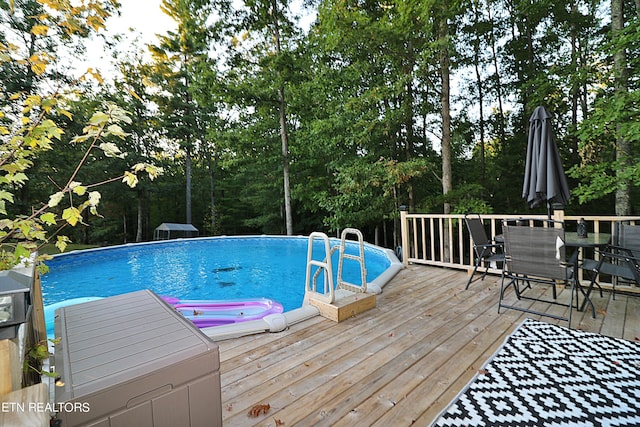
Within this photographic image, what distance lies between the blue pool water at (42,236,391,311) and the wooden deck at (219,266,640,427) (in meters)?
3.15

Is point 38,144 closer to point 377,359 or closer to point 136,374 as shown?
point 136,374

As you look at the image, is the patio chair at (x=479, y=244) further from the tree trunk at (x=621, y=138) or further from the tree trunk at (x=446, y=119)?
the tree trunk at (x=446, y=119)

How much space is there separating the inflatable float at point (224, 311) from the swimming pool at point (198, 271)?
829 mm

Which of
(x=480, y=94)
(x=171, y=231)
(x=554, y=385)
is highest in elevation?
(x=480, y=94)

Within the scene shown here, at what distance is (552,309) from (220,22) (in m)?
13.0

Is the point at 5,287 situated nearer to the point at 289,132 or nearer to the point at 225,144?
the point at 225,144

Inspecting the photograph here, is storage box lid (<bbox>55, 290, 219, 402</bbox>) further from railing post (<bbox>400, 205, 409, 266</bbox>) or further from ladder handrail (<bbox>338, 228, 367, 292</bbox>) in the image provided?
railing post (<bbox>400, 205, 409, 266</bbox>)

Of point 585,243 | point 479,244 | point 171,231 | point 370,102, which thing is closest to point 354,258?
point 479,244

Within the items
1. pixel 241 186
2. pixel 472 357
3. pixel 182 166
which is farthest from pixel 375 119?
pixel 182 166

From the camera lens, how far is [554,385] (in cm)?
200

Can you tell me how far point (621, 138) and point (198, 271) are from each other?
9.71 meters

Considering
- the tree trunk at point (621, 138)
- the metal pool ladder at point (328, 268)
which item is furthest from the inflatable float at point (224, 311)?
the tree trunk at point (621, 138)

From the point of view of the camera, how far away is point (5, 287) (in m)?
0.78

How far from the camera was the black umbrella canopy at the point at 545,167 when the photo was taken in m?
3.52
